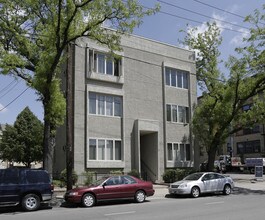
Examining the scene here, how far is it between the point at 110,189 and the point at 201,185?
20.0 feet

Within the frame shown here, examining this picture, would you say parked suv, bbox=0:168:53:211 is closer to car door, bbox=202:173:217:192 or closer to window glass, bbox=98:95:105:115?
car door, bbox=202:173:217:192

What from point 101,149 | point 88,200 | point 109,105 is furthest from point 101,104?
point 88,200

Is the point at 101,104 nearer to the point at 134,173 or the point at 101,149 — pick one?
the point at 101,149

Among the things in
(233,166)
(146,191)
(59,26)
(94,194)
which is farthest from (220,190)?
(233,166)

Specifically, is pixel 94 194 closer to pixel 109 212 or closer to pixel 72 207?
pixel 72 207

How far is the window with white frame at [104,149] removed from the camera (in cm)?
2686

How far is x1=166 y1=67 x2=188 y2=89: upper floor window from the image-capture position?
3259cm

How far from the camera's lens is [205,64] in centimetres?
3691

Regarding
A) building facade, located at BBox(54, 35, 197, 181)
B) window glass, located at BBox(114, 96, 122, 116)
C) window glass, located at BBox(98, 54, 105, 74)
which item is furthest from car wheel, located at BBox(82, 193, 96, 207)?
window glass, located at BBox(98, 54, 105, 74)

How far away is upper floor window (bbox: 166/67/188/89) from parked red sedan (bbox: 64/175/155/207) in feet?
49.0

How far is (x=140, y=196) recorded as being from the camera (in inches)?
738

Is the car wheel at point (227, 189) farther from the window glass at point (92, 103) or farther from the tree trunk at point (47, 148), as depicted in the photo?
the window glass at point (92, 103)

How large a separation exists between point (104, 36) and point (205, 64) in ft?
62.8

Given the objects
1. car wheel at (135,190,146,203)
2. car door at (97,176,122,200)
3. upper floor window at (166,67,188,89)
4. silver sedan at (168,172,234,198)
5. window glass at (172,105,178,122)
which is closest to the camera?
car door at (97,176,122,200)
